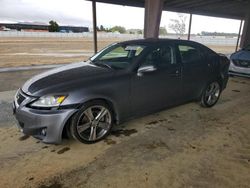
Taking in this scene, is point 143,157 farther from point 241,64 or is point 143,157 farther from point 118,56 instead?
point 241,64

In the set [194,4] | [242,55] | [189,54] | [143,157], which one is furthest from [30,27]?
[143,157]

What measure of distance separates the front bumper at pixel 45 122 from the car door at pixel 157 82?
109cm

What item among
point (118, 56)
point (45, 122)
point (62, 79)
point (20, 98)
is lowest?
point (45, 122)

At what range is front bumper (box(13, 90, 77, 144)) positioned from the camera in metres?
2.60

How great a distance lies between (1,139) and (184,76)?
10.6 ft

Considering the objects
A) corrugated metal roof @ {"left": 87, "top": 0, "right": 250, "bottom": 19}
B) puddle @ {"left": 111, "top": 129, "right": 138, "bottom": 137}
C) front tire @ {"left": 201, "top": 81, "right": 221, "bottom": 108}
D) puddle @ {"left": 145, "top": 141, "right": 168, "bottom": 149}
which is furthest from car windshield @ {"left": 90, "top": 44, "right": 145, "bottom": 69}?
corrugated metal roof @ {"left": 87, "top": 0, "right": 250, "bottom": 19}

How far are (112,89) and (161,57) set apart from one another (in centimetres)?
118

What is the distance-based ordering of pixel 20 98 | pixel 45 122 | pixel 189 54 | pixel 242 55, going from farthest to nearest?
pixel 242 55 < pixel 189 54 < pixel 20 98 < pixel 45 122

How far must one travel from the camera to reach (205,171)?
246 cm

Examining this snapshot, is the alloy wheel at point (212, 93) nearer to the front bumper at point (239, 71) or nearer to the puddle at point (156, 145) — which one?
the puddle at point (156, 145)

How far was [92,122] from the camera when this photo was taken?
2.98 meters

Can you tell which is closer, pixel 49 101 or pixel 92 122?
pixel 49 101

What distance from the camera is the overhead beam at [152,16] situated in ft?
33.3

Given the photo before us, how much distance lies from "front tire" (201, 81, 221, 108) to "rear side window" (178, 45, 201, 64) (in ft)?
2.35
